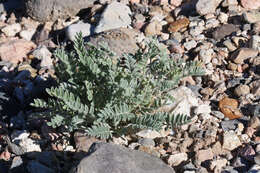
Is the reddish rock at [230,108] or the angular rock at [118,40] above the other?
the angular rock at [118,40]

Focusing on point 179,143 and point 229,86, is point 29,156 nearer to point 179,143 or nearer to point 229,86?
point 179,143

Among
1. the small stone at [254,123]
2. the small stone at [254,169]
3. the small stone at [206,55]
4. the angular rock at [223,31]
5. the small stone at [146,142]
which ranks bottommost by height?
the small stone at [254,169]

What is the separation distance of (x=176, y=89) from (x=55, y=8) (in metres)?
1.82

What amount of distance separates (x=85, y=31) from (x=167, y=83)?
153 cm

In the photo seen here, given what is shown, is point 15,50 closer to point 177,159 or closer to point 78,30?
point 78,30

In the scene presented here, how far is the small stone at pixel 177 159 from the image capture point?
3320mm

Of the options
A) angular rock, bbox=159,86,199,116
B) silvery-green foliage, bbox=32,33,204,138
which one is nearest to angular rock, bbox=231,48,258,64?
angular rock, bbox=159,86,199,116

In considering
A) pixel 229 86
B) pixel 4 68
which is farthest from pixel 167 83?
pixel 4 68

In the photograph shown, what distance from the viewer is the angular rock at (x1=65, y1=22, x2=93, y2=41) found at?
4.63 m

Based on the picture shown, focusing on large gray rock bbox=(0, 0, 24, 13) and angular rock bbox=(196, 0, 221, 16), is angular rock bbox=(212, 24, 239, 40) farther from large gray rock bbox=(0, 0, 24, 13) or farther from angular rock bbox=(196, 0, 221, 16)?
large gray rock bbox=(0, 0, 24, 13)

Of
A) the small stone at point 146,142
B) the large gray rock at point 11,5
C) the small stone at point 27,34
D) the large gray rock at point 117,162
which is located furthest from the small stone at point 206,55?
the large gray rock at point 11,5

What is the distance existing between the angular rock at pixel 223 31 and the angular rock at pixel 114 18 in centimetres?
83

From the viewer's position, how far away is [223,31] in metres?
4.38

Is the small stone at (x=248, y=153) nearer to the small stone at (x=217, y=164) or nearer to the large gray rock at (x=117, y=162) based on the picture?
the small stone at (x=217, y=164)
